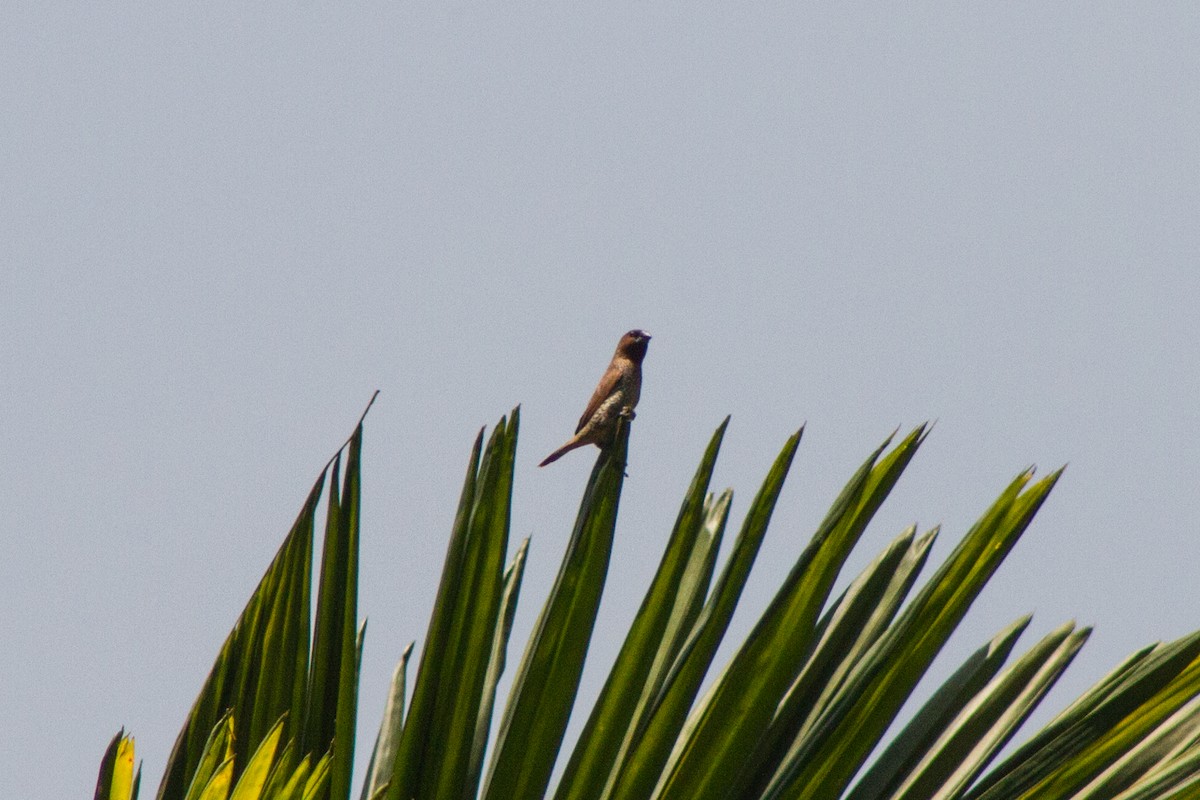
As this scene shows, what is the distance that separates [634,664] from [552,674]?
0.42 feet

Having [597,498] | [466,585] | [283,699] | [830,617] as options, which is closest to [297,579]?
[283,699]

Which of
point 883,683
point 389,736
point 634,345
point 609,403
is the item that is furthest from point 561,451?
point 883,683

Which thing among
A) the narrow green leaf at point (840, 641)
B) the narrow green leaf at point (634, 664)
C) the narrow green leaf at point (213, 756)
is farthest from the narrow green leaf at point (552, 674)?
the narrow green leaf at point (213, 756)

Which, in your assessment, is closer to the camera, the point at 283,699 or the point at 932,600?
the point at 932,600

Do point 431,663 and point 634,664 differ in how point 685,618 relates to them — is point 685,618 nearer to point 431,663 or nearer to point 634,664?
point 634,664

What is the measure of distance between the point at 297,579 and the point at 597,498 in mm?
586

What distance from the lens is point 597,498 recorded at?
2361 millimetres

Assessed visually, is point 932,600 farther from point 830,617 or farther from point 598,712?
point 598,712

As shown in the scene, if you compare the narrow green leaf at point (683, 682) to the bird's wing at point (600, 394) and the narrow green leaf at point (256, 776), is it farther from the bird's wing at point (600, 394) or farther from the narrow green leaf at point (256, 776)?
the bird's wing at point (600, 394)

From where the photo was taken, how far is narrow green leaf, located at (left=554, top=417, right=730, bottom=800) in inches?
87.8

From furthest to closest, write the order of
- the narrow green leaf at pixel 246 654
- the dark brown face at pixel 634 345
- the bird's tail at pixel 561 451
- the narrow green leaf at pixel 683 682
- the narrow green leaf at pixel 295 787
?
the dark brown face at pixel 634 345, the bird's tail at pixel 561 451, the narrow green leaf at pixel 246 654, the narrow green leaf at pixel 683 682, the narrow green leaf at pixel 295 787

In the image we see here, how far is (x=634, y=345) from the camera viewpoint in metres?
7.32

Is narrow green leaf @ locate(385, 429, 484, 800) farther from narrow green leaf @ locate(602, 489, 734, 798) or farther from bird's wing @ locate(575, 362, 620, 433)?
bird's wing @ locate(575, 362, 620, 433)

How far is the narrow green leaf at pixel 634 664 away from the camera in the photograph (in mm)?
2230
